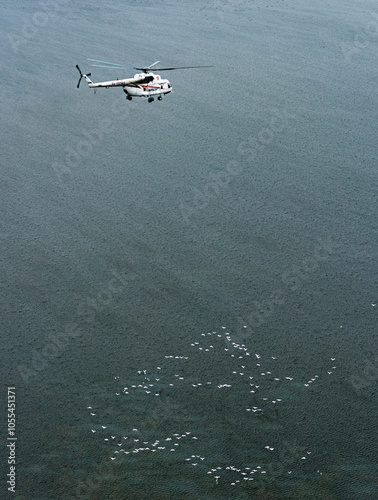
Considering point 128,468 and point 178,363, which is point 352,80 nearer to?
point 178,363

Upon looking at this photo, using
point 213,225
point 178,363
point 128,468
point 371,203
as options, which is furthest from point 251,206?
point 128,468

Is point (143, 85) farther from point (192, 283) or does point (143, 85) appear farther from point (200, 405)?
point (200, 405)

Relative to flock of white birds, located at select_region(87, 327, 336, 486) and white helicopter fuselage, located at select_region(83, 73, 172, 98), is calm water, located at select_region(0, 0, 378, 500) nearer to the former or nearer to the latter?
flock of white birds, located at select_region(87, 327, 336, 486)

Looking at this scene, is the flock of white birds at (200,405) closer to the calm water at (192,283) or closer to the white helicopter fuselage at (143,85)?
the calm water at (192,283)

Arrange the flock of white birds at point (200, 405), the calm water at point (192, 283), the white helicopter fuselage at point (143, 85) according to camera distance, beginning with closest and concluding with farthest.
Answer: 1. the flock of white birds at point (200, 405)
2. the calm water at point (192, 283)
3. the white helicopter fuselage at point (143, 85)

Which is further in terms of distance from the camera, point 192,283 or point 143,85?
point 143,85

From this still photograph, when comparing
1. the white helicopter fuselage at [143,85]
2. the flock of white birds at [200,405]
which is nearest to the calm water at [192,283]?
the flock of white birds at [200,405]

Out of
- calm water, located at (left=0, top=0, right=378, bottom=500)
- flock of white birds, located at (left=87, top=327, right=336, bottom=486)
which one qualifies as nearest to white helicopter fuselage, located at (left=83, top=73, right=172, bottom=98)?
calm water, located at (left=0, top=0, right=378, bottom=500)

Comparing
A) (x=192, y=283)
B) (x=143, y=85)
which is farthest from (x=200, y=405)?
(x=143, y=85)
